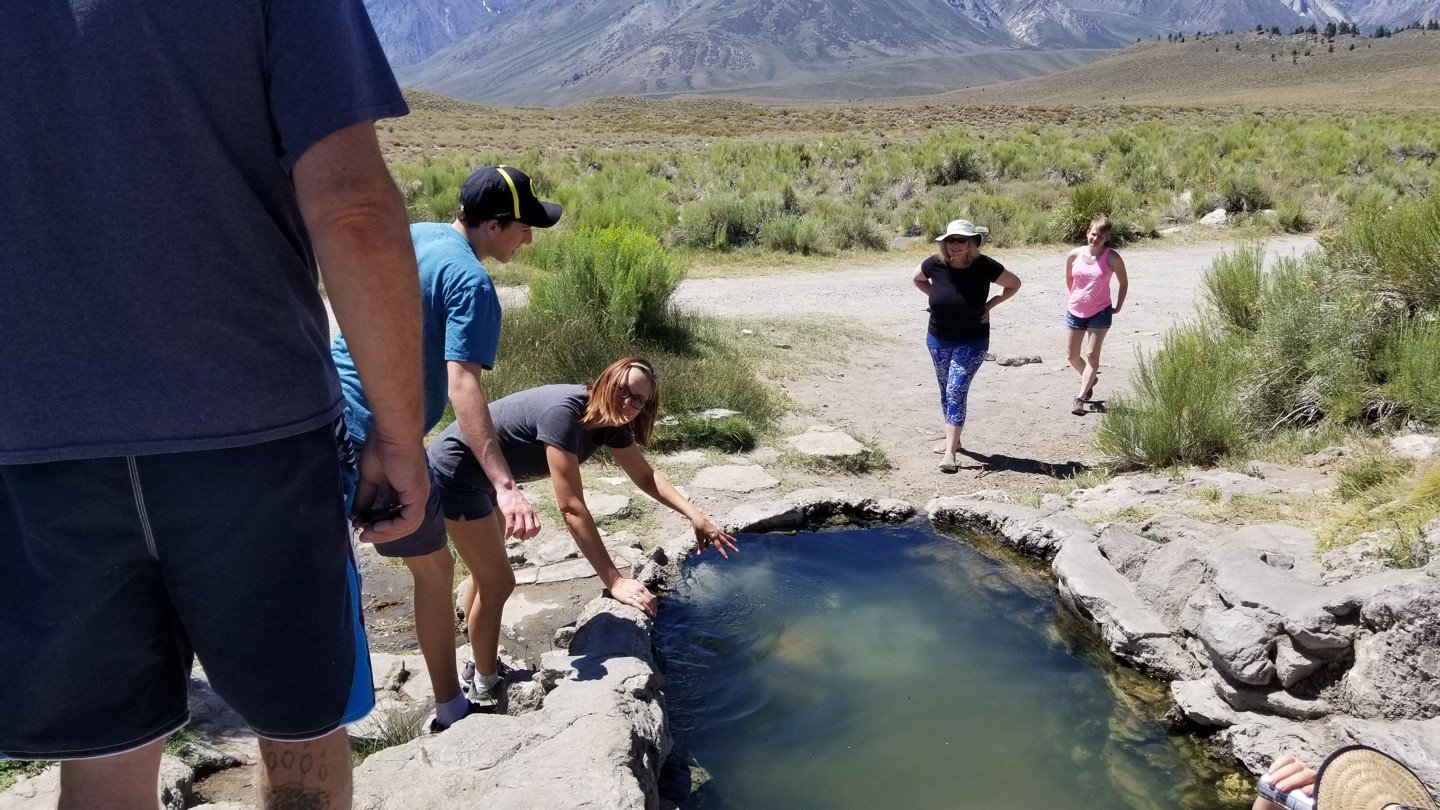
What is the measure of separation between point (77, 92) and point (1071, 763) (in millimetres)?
3395

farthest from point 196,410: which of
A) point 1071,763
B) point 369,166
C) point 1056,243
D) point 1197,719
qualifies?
point 1056,243

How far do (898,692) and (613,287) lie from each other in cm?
509

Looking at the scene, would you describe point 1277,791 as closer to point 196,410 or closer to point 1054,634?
point 1054,634

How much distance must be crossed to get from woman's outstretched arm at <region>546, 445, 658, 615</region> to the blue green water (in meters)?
0.55

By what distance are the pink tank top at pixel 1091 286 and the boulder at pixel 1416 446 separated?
7.99 feet

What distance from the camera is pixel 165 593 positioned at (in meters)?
1.63

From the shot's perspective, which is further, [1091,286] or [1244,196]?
[1244,196]

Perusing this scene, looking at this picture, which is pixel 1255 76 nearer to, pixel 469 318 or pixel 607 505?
pixel 607 505

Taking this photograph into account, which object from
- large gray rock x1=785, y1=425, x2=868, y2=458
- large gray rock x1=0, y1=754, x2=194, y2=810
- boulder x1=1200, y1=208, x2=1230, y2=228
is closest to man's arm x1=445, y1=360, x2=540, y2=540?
large gray rock x1=0, y1=754, x2=194, y2=810

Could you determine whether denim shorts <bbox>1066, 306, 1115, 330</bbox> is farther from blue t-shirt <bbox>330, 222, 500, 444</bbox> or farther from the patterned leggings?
blue t-shirt <bbox>330, 222, 500, 444</bbox>

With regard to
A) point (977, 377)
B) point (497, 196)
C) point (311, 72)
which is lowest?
point (977, 377)

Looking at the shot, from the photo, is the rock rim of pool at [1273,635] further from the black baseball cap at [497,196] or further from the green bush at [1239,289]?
the green bush at [1239,289]

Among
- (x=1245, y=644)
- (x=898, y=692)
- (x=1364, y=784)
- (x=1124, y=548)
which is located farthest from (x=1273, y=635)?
(x=898, y=692)

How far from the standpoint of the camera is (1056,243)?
15.2 meters
